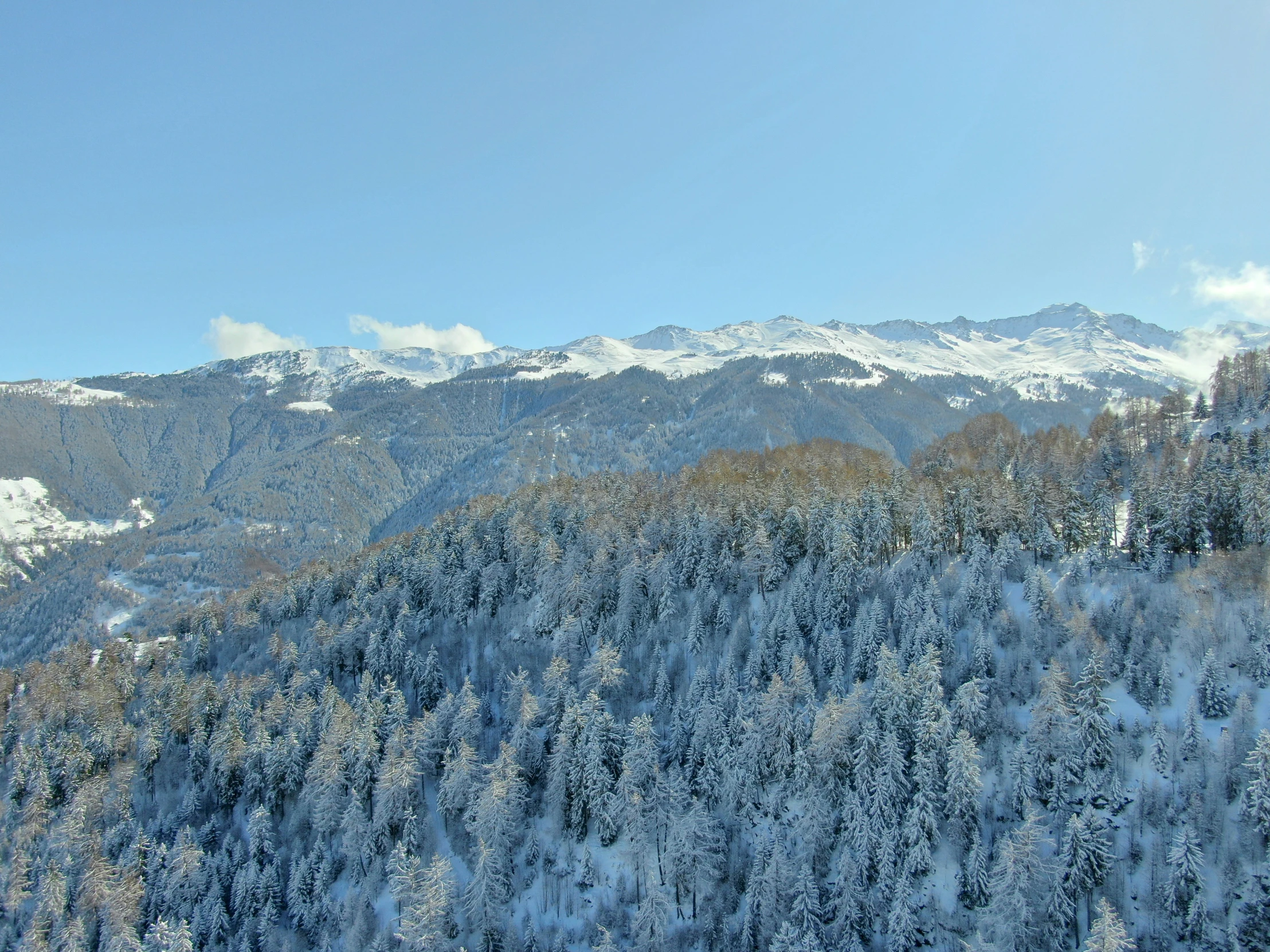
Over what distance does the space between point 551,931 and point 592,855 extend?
6631 millimetres

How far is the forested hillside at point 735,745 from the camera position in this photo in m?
44.2

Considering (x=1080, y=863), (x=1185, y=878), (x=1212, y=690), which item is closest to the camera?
(x=1185, y=878)

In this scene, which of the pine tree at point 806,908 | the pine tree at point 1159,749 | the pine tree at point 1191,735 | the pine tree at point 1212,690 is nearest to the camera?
the pine tree at point 806,908

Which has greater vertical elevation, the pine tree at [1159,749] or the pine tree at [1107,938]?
the pine tree at [1159,749]

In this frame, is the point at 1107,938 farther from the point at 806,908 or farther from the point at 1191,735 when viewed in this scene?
the point at 1191,735

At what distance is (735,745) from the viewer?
5656cm

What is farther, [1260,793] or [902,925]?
[902,925]

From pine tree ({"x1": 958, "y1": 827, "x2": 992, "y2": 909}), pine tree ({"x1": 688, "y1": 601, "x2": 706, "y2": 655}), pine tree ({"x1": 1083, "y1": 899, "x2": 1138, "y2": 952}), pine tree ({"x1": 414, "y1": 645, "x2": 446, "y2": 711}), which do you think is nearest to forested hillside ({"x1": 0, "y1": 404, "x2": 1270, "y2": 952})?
pine tree ({"x1": 1083, "y1": 899, "x2": 1138, "y2": 952})

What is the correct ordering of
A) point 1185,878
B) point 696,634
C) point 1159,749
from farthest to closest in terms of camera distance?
point 696,634 < point 1159,749 < point 1185,878

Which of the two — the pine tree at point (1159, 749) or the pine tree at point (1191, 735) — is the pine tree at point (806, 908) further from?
the pine tree at point (1191, 735)

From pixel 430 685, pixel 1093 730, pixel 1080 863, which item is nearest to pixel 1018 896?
pixel 1080 863

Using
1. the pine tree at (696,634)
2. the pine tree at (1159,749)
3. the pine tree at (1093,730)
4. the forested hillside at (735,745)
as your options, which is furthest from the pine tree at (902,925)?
the pine tree at (696,634)

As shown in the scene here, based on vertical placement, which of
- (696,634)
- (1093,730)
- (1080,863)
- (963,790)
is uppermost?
(696,634)

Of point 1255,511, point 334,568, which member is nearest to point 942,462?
point 1255,511
